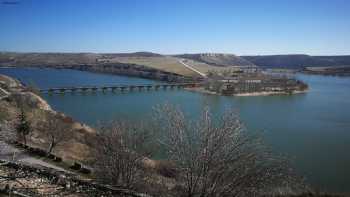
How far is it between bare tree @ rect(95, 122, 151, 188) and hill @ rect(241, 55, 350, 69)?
374 ft

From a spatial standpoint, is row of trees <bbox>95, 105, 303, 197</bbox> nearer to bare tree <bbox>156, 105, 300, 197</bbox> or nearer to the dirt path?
bare tree <bbox>156, 105, 300, 197</bbox>

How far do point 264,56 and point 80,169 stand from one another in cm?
13662

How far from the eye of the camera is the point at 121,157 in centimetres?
637

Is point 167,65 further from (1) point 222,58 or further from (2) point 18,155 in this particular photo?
(2) point 18,155

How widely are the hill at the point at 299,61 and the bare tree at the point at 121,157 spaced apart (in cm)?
11404

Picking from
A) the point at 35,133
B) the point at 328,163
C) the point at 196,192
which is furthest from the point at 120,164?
the point at 328,163

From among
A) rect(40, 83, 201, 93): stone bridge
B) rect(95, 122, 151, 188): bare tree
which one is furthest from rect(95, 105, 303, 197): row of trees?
rect(40, 83, 201, 93): stone bridge

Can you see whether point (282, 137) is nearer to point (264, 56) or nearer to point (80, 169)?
point (80, 169)

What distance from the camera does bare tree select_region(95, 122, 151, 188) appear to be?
6.34m

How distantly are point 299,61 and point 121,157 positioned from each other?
404 ft

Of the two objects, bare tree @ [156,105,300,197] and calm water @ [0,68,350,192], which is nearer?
bare tree @ [156,105,300,197]

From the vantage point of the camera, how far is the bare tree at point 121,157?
20.8 feet

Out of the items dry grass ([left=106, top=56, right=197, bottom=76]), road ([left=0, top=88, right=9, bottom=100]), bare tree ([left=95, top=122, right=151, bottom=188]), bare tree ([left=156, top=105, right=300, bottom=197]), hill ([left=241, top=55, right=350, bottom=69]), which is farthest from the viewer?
hill ([left=241, top=55, right=350, bottom=69])

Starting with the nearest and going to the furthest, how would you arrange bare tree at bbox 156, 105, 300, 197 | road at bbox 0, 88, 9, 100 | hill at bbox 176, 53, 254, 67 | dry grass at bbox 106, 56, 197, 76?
bare tree at bbox 156, 105, 300, 197
road at bbox 0, 88, 9, 100
dry grass at bbox 106, 56, 197, 76
hill at bbox 176, 53, 254, 67
